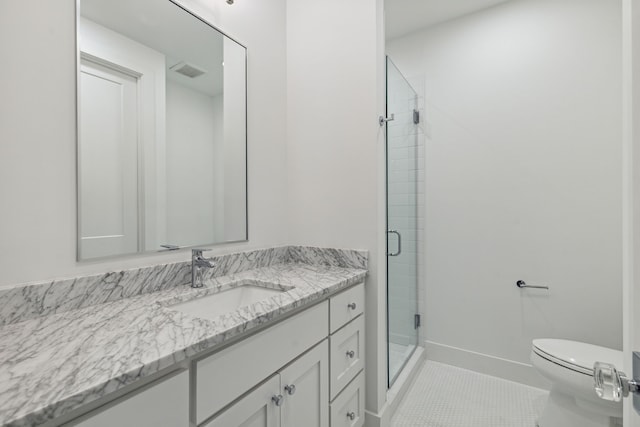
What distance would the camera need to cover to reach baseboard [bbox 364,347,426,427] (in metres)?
1.52

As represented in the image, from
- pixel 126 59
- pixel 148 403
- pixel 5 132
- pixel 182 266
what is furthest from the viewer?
pixel 182 266

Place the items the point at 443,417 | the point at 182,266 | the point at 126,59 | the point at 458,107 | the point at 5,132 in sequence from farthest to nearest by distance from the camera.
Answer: the point at 458,107
the point at 443,417
the point at 182,266
the point at 126,59
the point at 5,132

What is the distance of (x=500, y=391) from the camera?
195cm

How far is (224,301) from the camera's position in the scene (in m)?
1.26

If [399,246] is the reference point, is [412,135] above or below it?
above

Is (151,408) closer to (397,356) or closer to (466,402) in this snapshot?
(397,356)

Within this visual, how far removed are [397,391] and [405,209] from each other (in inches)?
47.8

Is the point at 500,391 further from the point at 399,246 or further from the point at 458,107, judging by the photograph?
the point at 458,107

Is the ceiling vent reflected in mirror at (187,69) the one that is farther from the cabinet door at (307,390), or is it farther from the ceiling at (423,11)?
the ceiling at (423,11)

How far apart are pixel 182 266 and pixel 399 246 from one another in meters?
1.39

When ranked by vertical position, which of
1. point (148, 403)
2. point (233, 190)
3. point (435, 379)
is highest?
point (233, 190)

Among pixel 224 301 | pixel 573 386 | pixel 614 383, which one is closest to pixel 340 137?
pixel 224 301

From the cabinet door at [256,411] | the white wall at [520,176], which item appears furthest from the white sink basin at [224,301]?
the white wall at [520,176]

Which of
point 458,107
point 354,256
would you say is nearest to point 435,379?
point 354,256
